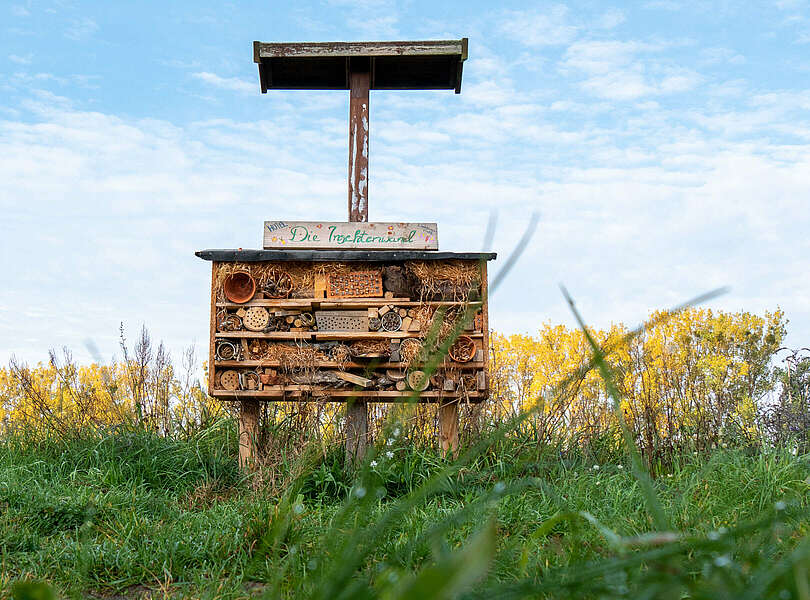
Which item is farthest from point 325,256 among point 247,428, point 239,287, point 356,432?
point 247,428

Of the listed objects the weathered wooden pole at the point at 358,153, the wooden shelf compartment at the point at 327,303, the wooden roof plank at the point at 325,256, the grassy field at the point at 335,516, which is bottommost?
the grassy field at the point at 335,516

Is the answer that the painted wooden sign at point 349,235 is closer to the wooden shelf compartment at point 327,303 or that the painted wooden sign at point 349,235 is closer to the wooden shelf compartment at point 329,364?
the wooden shelf compartment at point 327,303

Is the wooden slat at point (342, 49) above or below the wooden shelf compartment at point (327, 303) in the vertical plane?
above

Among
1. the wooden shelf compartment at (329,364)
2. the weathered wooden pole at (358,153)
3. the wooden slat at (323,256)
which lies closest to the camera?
the wooden shelf compartment at (329,364)

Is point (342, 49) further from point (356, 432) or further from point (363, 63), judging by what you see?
A: point (356, 432)

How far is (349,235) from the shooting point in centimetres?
651

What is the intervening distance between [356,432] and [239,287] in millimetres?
Result: 1561

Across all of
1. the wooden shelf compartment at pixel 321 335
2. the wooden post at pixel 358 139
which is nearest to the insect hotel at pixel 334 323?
the wooden shelf compartment at pixel 321 335

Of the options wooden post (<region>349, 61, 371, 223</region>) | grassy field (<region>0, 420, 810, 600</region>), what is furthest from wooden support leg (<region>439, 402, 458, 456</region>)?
wooden post (<region>349, 61, 371, 223</region>)

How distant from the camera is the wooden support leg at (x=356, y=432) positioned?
598 cm

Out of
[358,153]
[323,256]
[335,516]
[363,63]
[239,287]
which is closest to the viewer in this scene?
[335,516]

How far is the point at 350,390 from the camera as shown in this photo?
238 inches

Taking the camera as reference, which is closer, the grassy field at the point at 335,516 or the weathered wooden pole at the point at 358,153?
the grassy field at the point at 335,516

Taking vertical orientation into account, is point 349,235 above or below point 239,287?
above
